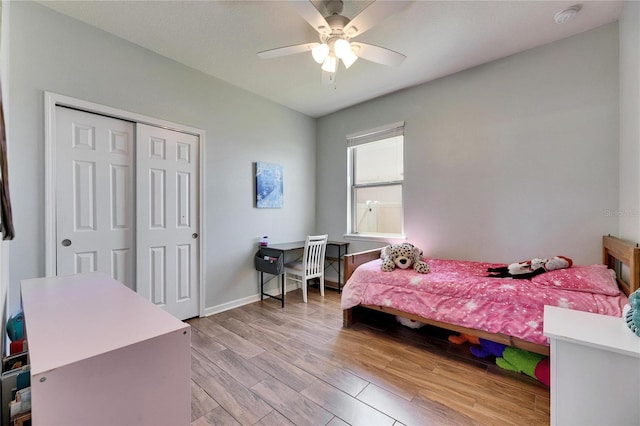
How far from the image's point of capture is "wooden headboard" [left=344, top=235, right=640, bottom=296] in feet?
5.01

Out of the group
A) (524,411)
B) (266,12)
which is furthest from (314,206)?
(524,411)

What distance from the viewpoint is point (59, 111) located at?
2.09 metres

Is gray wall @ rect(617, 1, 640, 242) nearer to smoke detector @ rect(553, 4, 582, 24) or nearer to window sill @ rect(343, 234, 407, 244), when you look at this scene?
smoke detector @ rect(553, 4, 582, 24)

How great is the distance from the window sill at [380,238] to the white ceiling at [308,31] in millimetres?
1921

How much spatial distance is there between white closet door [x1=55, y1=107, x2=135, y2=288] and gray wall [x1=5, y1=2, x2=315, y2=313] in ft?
0.44

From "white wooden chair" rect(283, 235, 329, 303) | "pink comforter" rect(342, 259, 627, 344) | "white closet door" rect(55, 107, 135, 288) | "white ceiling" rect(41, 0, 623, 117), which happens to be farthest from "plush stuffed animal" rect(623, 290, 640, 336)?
"white closet door" rect(55, 107, 135, 288)

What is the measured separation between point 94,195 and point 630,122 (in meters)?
4.27

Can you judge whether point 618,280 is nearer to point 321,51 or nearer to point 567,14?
point 567,14

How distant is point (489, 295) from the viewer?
6.28 ft

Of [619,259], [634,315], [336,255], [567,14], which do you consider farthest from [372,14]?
[336,255]

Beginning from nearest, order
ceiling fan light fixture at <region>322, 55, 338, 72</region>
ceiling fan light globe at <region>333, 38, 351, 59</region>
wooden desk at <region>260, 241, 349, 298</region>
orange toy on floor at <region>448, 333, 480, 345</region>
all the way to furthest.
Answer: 1. ceiling fan light globe at <region>333, 38, 351, 59</region>
2. ceiling fan light fixture at <region>322, 55, 338, 72</region>
3. orange toy on floor at <region>448, 333, 480, 345</region>
4. wooden desk at <region>260, 241, 349, 298</region>

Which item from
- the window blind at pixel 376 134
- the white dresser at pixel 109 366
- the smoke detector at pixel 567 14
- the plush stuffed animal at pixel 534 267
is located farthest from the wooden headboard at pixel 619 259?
the white dresser at pixel 109 366

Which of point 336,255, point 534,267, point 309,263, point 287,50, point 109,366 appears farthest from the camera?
point 336,255

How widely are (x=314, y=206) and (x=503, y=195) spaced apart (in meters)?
2.59
